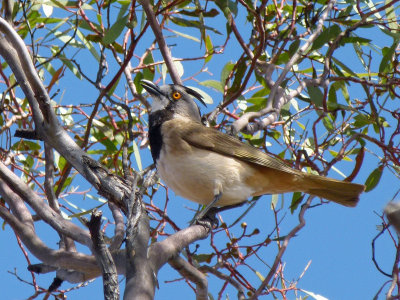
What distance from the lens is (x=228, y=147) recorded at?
192 inches

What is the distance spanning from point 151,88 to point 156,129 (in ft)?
1.64

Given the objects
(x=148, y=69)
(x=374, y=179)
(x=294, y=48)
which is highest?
(x=148, y=69)

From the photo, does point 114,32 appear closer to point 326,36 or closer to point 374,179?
point 326,36

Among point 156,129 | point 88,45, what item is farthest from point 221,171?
point 88,45

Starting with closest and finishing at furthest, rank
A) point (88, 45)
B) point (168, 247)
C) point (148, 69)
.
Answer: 1. point (168, 247)
2. point (88, 45)
3. point (148, 69)

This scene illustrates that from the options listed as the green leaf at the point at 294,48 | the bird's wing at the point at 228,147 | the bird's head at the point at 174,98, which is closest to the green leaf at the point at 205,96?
the bird's head at the point at 174,98

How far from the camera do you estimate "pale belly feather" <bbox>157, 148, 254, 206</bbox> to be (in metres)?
4.66

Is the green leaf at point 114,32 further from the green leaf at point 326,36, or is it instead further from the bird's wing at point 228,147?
the green leaf at point 326,36

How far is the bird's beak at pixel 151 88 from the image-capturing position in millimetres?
5367

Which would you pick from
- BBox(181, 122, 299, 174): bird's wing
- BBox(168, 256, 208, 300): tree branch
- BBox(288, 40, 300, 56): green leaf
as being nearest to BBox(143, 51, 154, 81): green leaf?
BBox(181, 122, 299, 174): bird's wing

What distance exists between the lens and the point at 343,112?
5.01m

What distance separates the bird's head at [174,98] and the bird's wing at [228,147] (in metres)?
0.59

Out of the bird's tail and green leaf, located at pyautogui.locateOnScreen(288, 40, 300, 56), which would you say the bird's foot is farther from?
green leaf, located at pyautogui.locateOnScreen(288, 40, 300, 56)

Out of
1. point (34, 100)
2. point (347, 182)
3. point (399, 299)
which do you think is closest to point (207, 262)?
point (347, 182)
